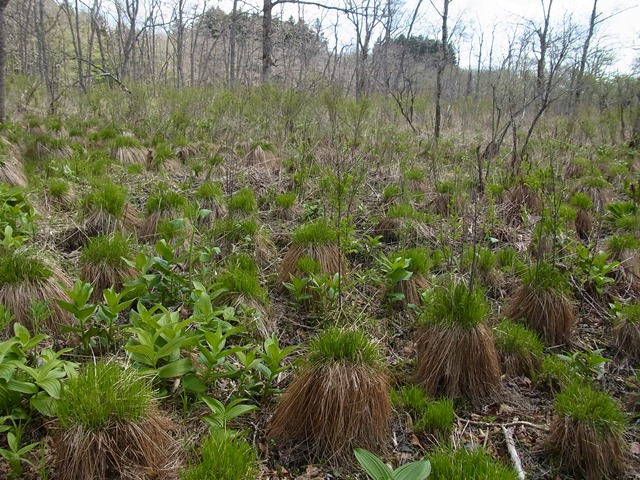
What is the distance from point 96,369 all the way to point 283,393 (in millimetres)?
951

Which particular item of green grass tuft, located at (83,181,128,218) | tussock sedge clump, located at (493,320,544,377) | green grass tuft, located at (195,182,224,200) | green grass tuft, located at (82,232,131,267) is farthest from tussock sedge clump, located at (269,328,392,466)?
green grass tuft, located at (195,182,224,200)

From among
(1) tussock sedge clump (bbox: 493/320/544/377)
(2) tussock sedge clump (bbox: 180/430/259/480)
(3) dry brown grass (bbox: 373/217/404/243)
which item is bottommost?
(1) tussock sedge clump (bbox: 493/320/544/377)

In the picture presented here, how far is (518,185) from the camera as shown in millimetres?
5758

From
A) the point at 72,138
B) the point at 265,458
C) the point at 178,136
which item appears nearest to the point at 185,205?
the point at 265,458

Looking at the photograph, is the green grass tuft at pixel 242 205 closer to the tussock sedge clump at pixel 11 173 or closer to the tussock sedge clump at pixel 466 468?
the tussock sedge clump at pixel 11 173

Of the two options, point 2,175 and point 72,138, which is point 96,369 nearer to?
point 2,175

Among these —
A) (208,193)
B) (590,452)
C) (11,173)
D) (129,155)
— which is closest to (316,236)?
(208,193)

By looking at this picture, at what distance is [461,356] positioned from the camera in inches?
103

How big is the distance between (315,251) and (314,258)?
6cm

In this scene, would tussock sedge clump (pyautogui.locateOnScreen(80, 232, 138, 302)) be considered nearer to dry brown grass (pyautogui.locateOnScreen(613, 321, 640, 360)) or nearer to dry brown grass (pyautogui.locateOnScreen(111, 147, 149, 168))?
dry brown grass (pyautogui.locateOnScreen(111, 147, 149, 168))

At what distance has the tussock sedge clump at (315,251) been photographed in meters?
3.65

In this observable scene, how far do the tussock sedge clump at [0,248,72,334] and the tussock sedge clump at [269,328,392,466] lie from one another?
1.46 m

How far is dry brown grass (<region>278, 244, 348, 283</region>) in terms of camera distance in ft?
11.9

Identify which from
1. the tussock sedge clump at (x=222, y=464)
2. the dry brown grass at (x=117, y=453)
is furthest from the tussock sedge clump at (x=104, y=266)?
the tussock sedge clump at (x=222, y=464)
